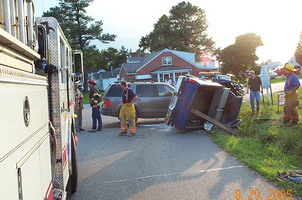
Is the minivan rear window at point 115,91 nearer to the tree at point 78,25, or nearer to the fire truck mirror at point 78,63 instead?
the fire truck mirror at point 78,63

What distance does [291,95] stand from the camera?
941 centimetres

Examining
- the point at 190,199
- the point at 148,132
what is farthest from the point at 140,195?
the point at 148,132

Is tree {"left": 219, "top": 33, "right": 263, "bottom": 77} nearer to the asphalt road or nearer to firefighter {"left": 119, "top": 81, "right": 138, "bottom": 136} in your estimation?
firefighter {"left": 119, "top": 81, "right": 138, "bottom": 136}

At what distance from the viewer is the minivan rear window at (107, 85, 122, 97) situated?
1267 centimetres

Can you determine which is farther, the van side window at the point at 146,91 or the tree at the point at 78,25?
the tree at the point at 78,25

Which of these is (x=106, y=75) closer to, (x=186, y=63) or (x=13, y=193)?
(x=186, y=63)

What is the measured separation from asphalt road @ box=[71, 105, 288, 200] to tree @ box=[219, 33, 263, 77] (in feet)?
176

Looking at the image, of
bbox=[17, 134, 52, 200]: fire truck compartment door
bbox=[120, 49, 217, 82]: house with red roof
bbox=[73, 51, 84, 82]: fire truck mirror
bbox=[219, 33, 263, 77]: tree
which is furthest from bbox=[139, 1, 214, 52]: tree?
bbox=[17, 134, 52, 200]: fire truck compartment door

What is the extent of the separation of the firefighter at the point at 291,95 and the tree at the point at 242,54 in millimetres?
52312

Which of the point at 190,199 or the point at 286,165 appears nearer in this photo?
the point at 190,199

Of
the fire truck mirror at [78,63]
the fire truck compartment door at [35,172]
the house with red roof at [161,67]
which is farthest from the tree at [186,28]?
the fire truck compartment door at [35,172]

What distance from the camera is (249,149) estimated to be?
24.7 feet

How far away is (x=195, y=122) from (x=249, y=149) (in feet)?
11.7

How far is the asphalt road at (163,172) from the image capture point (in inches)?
196
